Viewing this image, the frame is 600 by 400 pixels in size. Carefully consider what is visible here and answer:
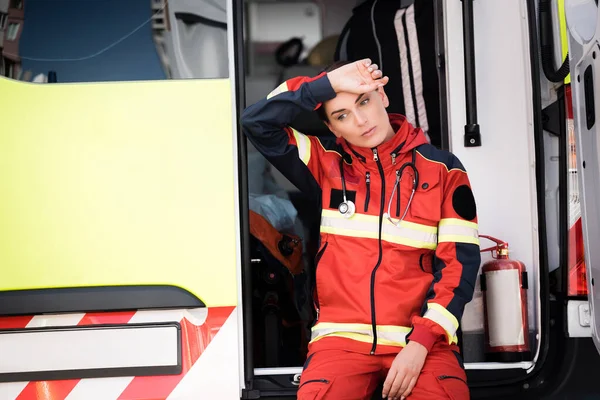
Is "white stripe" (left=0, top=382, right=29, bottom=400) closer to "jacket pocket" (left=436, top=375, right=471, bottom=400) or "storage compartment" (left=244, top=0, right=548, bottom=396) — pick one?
"storage compartment" (left=244, top=0, right=548, bottom=396)

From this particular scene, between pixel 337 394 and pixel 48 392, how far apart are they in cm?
90

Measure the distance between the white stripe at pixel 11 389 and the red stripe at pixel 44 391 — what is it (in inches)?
0.4

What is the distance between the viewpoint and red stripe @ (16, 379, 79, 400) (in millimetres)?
2291

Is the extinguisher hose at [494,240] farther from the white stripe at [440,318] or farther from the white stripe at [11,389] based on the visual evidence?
the white stripe at [11,389]

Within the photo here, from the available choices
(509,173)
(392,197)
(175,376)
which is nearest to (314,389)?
(175,376)

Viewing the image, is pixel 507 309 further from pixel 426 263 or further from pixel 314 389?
pixel 314 389

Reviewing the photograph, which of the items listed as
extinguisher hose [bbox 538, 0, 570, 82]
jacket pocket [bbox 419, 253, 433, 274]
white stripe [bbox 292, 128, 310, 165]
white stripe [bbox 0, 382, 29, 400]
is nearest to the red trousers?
jacket pocket [bbox 419, 253, 433, 274]

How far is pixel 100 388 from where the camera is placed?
230 cm

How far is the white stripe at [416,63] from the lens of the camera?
3135 millimetres

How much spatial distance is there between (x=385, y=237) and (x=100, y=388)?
1.00 metres

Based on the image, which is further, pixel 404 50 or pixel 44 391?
pixel 404 50

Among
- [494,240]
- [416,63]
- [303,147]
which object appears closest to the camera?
[303,147]

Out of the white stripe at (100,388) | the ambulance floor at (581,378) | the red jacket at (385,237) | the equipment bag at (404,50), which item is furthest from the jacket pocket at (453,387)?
the equipment bag at (404,50)

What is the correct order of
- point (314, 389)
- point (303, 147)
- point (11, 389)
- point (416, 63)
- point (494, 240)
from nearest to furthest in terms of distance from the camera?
1. point (314, 389)
2. point (11, 389)
3. point (303, 147)
4. point (494, 240)
5. point (416, 63)
